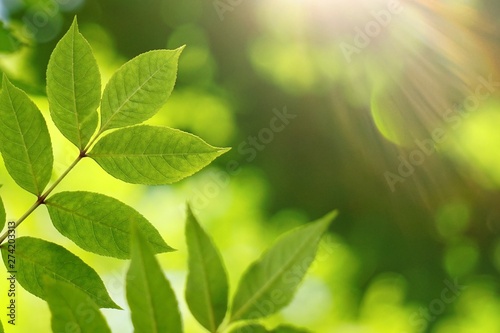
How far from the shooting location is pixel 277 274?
43 cm

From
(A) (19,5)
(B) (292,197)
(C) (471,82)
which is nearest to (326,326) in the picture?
(B) (292,197)

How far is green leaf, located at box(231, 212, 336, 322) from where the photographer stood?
1.41ft

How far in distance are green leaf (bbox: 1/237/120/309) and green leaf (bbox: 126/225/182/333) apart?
282mm

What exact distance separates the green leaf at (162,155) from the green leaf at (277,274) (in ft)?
0.73

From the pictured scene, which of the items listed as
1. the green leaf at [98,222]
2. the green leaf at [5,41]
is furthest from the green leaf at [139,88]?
the green leaf at [5,41]

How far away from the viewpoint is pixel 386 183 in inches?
193

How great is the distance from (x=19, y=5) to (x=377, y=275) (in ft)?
12.9

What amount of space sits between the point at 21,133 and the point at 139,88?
0.16 m

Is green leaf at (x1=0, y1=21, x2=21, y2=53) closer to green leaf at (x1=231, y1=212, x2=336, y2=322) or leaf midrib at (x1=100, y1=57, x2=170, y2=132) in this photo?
leaf midrib at (x1=100, y1=57, x2=170, y2=132)

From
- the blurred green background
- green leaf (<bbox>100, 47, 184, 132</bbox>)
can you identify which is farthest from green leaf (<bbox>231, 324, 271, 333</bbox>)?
the blurred green background

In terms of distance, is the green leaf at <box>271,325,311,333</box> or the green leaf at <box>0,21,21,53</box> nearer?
the green leaf at <box>271,325,311,333</box>

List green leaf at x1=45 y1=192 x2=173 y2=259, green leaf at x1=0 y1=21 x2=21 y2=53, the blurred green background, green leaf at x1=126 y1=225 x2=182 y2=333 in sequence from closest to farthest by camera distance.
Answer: green leaf at x1=126 y1=225 x2=182 y2=333
green leaf at x1=45 y1=192 x2=173 y2=259
green leaf at x1=0 y1=21 x2=21 y2=53
the blurred green background

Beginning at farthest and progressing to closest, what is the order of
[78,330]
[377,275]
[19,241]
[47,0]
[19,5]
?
[377,275] → [19,5] → [47,0] → [19,241] → [78,330]

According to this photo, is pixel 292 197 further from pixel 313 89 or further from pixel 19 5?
pixel 19 5
